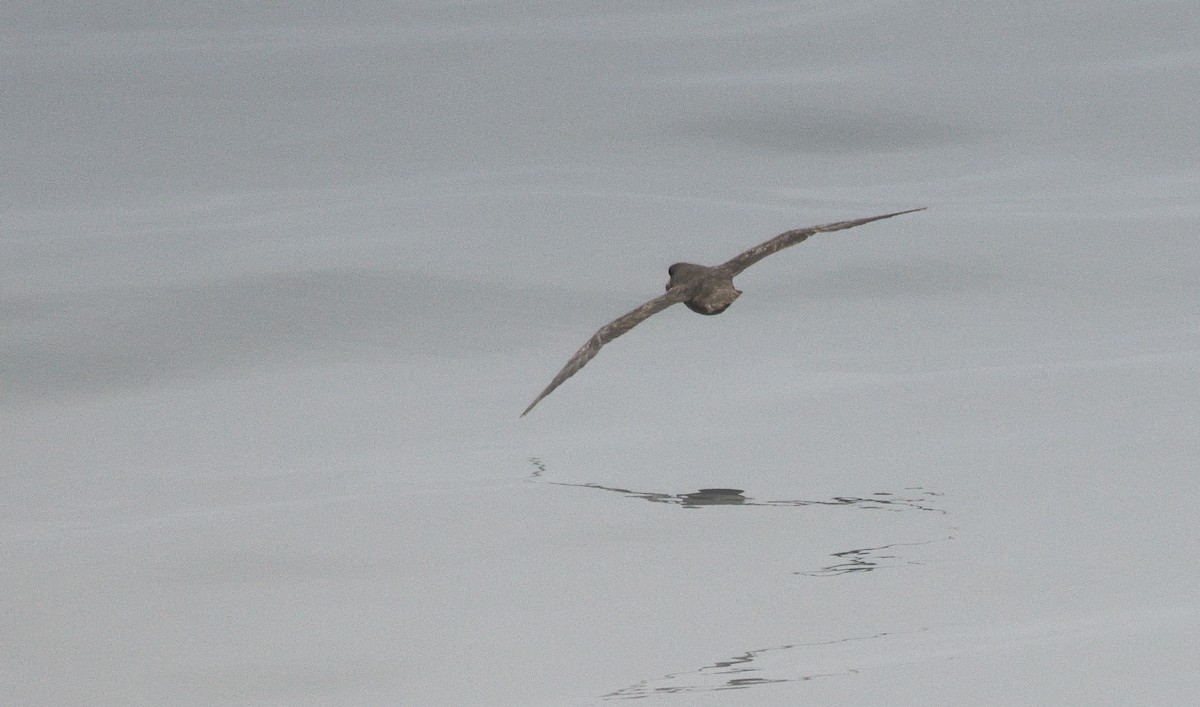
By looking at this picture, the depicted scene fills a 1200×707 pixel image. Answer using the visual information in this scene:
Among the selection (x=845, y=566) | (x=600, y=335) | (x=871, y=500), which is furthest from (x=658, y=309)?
(x=871, y=500)

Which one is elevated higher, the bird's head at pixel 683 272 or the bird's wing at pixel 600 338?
the bird's head at pixel 683 272

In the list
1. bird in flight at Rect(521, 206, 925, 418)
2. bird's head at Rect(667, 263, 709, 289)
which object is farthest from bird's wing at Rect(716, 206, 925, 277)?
bird's head at Rect(667, 263, 709, 289)

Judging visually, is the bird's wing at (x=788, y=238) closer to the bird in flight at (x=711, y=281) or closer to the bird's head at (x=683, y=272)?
the bird in flight at (x=711, y=281)

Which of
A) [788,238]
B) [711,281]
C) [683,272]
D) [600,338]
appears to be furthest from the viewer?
[683,272]

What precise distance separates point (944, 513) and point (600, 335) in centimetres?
471

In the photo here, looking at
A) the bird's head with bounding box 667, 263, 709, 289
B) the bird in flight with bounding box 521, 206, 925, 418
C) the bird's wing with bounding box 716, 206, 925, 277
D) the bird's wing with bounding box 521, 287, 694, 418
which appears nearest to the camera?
the bird's wing with bounding box 521, 287, 694, 418

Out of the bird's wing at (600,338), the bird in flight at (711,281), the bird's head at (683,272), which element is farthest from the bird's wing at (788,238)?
the bird's wing at (600,338)

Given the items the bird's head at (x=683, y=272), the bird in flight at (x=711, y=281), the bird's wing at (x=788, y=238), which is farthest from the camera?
the bird's head at (x=683, y=272)

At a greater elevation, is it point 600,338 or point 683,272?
point 683,272

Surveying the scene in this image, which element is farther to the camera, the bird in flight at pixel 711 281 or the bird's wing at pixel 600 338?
the bird in flight at pixel 711 281

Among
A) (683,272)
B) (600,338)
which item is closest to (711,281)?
(683,272)

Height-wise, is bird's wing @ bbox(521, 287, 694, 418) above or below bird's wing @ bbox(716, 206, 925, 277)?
below

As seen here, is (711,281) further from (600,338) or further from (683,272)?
(600,338)

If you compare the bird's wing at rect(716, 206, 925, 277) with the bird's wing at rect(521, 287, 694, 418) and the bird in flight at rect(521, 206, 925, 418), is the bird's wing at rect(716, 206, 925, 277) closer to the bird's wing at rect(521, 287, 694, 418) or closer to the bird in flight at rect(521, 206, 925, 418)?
the bird in flight at rect(521, 206, 925, 418)
